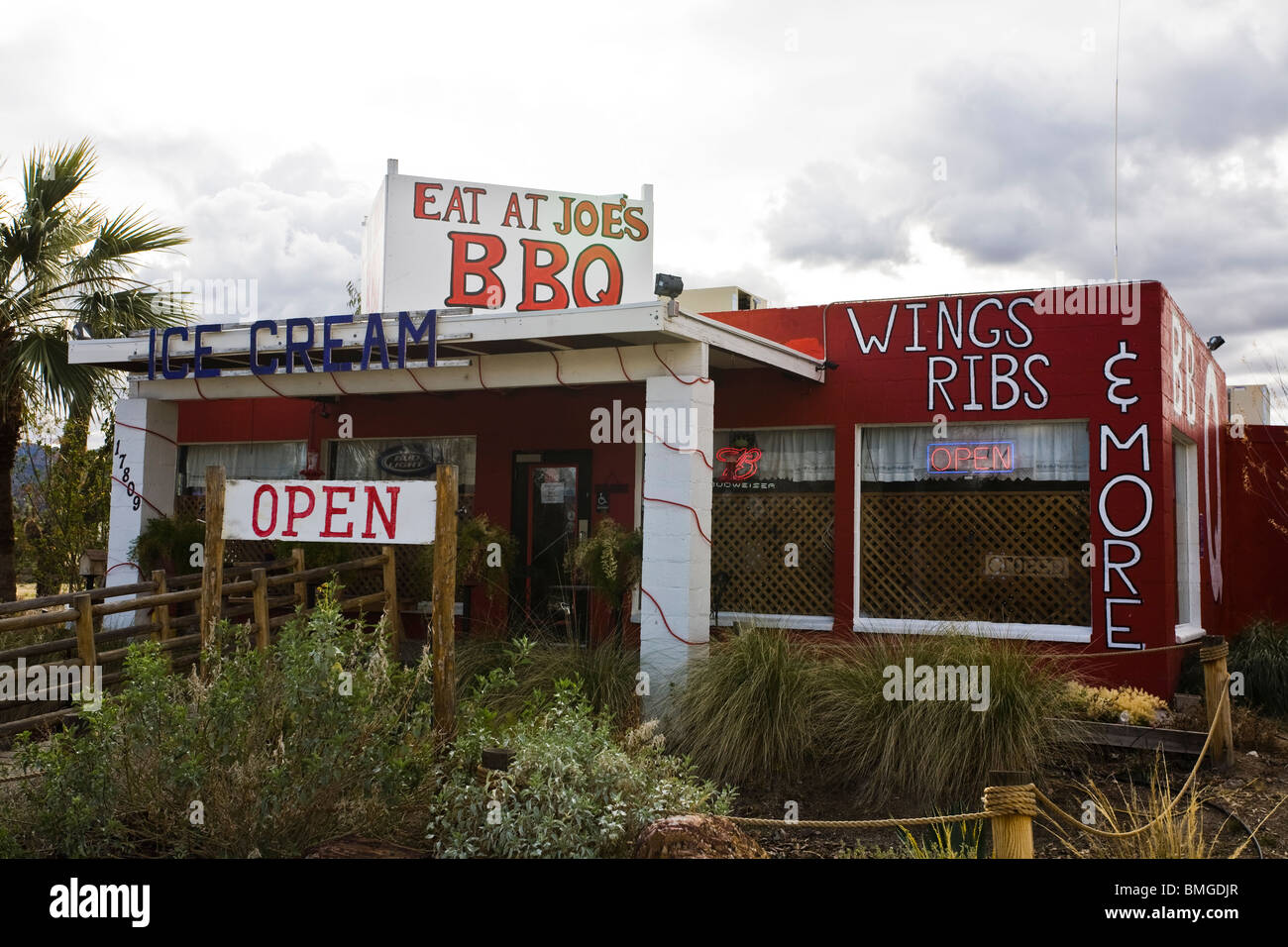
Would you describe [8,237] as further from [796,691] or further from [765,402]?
[796,691]

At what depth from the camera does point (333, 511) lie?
5871mm

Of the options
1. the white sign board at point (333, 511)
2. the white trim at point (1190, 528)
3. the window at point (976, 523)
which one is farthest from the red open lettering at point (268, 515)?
the white trim at point (1190, 528)

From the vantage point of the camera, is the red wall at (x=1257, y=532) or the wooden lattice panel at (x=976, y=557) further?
the red wall at (x=1257, y=532)

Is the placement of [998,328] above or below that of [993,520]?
above

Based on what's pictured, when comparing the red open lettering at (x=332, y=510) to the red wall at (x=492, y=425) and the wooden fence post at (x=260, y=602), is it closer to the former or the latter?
the wooden fence post at (x=260, y=602)

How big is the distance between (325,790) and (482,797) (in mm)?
662

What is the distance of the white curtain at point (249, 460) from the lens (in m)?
12.8

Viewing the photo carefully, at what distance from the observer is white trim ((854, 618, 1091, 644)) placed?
9.04 metres

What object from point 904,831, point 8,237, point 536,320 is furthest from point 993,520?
Answer: point 8,237

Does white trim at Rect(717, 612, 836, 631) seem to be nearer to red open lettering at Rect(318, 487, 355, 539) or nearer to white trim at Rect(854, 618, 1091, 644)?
white trim at Rect(854, 618, 1091, 644)

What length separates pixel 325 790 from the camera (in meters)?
4.57

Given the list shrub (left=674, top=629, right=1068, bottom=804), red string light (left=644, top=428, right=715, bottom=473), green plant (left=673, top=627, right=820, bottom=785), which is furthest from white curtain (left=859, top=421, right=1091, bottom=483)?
green plant (left=673, top=627, right=820, bottom=785)

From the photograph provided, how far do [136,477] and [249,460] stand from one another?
2539mm

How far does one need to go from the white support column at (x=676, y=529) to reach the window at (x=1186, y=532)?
4.97m
